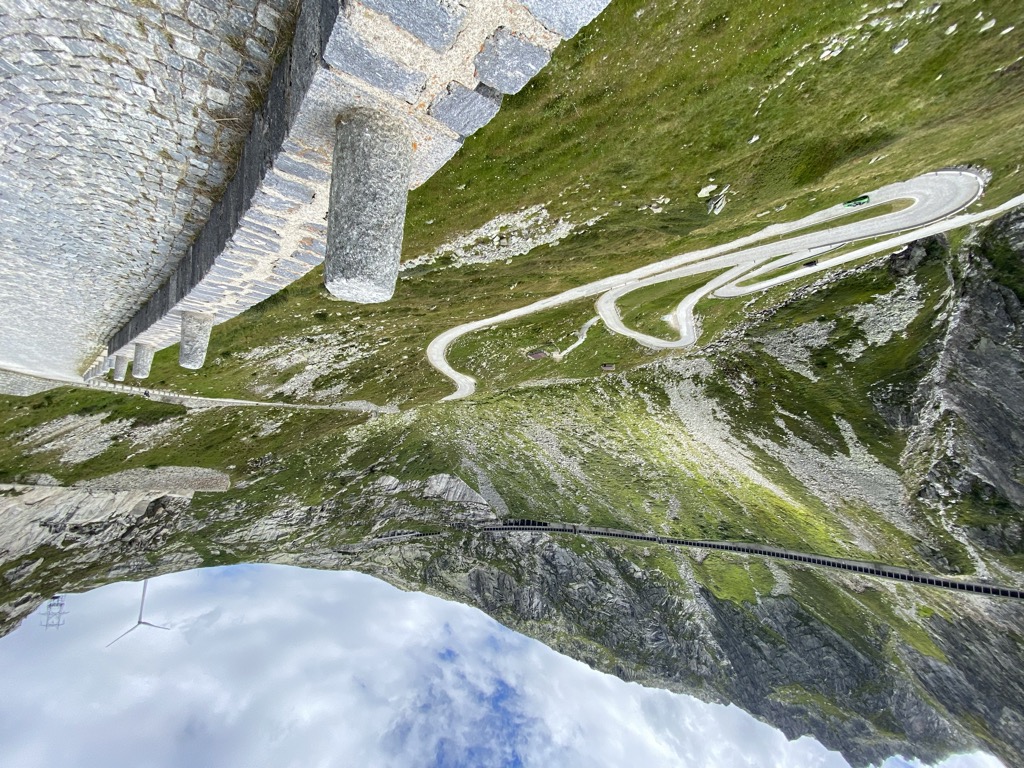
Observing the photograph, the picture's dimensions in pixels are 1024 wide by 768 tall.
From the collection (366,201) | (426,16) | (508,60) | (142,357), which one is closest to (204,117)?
(366,201)

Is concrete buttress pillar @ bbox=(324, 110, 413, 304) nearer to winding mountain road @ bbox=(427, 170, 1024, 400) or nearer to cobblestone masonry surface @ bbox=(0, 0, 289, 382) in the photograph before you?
cobblestone masonry surface @ bbox=(0, 0, 289, 382)

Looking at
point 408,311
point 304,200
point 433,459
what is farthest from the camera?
point 433,459

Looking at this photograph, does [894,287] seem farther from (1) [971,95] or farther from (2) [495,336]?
(2) [495,336]

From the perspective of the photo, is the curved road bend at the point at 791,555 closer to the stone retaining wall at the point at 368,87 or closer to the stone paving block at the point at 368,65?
the stone retaining wall at the point at 368,87

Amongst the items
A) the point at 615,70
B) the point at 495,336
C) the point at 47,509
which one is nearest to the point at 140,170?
the point at 615,70

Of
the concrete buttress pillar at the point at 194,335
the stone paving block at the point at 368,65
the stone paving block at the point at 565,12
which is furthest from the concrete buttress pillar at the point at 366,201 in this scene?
the concrete buttress pillar at the point at 194,335

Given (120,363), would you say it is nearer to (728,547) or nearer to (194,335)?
(194,335)

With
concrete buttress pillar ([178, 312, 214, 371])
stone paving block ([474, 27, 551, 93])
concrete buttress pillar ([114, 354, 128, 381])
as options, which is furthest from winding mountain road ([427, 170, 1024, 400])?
stone paving block ([474, 27, 551, 93])
